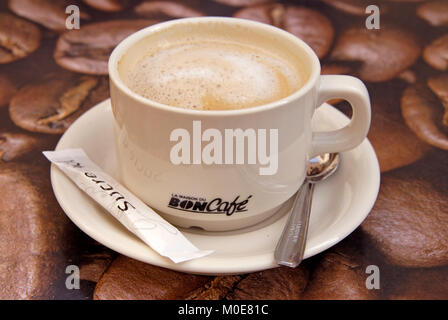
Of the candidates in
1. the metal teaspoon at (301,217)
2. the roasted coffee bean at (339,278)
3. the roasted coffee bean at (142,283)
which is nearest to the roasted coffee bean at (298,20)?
the metal teaspoon at (301,217)

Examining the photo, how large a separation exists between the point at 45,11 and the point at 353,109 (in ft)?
3.75

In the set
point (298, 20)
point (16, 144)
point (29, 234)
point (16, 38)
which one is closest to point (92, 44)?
point (16, 38)

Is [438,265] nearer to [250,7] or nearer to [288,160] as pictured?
[288,160]

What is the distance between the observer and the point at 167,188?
758mm

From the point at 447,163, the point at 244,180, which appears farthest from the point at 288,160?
the point at 447,163

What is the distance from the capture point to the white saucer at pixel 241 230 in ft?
2.28

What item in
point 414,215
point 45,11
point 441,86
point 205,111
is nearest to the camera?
point 205,111

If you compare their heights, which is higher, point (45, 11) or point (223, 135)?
point (223, 135)

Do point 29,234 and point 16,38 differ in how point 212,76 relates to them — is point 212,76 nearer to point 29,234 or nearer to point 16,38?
point 29,234

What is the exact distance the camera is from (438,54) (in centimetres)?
142

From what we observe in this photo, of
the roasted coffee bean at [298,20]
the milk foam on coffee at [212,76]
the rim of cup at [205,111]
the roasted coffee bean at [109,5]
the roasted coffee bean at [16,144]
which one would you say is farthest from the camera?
the roasted coffee bean at [109,5]

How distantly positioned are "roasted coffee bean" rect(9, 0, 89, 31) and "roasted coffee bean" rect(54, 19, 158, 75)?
71 mm

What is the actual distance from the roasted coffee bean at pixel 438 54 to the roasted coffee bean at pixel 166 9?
697 mm

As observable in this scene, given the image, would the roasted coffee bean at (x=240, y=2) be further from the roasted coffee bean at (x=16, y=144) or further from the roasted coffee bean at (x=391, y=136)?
the roasted coffee bean at (x=16, y=144)
